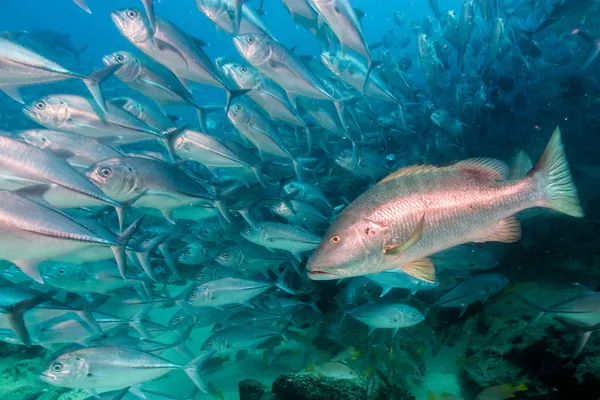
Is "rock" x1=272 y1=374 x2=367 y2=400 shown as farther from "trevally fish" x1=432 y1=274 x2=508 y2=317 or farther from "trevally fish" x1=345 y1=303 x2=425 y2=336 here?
"trevally fish" x1=432 y1=274 x2=508 y2=317

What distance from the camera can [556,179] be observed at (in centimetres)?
220

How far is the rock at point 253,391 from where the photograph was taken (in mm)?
3727

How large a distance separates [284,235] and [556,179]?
325 centimetres

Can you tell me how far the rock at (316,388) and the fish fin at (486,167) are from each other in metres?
2.41

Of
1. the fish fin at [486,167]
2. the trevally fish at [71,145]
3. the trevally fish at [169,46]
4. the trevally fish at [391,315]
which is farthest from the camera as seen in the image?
the trevally fish at [391,315]

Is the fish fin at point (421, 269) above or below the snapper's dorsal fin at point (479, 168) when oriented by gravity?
below

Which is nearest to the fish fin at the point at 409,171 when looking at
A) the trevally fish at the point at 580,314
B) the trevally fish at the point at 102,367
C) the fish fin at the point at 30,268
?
the trevally fish at the point at 580,314

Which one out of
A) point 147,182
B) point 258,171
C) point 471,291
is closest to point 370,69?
point 258,171

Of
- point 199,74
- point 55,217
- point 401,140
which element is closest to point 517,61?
point 401,140

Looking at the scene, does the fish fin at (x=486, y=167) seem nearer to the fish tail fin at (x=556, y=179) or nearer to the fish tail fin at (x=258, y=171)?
the fish tail fin at (x=556, y=179)

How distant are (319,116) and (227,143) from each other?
171cm

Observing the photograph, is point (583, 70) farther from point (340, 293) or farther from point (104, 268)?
point (104, 268)

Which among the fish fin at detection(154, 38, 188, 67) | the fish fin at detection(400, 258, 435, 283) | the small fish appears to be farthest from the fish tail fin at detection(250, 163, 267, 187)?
the small fish

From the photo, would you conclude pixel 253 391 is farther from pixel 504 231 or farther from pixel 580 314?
pixel 580 314
